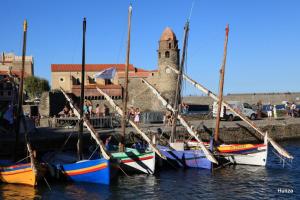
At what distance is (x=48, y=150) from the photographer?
2688 cm

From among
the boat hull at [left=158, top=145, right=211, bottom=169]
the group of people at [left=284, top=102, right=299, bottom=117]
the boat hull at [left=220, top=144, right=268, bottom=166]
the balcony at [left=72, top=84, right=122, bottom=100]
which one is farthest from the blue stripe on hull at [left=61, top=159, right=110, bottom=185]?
the balcony at [left=72, top=84, right=122, bottom=100]

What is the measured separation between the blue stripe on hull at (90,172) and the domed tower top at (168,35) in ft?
179

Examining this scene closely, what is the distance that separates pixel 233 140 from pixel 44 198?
23.3 m

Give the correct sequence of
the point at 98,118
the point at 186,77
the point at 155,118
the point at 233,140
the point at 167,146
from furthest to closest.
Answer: the point at 155,118 → the point at 233,140 → the point at 98,118 → the point at 186,77 → the point at 167,146

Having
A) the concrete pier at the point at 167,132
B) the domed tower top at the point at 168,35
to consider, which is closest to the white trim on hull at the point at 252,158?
the concrete pier at the point at 167,132

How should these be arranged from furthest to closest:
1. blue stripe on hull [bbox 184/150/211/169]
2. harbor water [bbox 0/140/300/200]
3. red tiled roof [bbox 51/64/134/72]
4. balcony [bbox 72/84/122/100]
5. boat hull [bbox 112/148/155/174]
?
1. red tiled roof [bbox 51/64/134/72]
2. balcony [bbox 72/84/122/100]
3. blue stripe on hull [bbox 184/150/211/169]
4. boat hull [bbox 112/148/155/174]
5. harbor water [bbox 0/140/300/200]

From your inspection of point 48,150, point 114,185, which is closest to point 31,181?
point 114,185

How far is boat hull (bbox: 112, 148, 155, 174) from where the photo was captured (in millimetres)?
21703

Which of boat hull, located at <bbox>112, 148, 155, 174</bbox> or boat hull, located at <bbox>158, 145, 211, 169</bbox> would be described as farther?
boat hull, located at <bbox>158, 145, 211, 169</bbox>

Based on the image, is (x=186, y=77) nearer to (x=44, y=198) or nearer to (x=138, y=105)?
(x=44, y=198)

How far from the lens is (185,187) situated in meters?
19.3

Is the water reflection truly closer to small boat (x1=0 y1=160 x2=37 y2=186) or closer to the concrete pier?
small boat (x1=0 y1=160 x2=37 y2=186)

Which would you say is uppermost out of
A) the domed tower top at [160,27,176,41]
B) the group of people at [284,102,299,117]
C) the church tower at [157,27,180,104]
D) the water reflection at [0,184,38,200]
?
the domed tower top at [160,27,176,41]

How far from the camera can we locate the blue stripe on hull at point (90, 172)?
1909 centimetres
